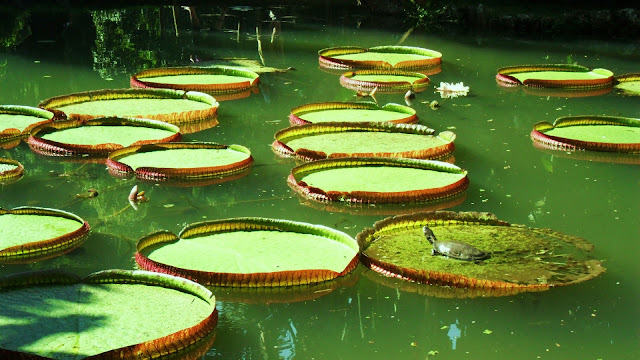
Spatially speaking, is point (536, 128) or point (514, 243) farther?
point (536, 128)

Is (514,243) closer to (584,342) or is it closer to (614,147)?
(584,342)

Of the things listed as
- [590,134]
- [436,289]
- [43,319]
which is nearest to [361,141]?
[590,134]

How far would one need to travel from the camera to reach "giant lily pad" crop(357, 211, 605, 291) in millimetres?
4539

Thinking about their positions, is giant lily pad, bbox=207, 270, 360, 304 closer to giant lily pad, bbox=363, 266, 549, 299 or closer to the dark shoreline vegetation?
giant lily pad, bbox=363, 266, 549, 299

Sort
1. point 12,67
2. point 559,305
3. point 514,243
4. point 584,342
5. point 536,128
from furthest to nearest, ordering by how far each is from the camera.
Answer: point 12,67 → point 536,128 → point 514,243 → point 559,305 → point 584,342

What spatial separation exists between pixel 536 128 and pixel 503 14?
658cm

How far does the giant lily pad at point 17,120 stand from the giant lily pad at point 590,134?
416 centimetres

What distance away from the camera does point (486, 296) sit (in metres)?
4.45

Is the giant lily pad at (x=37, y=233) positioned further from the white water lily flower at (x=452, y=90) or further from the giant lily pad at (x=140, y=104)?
the white water lily flower at (x=452, y=90)

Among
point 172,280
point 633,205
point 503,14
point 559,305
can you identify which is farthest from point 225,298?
point 503,14

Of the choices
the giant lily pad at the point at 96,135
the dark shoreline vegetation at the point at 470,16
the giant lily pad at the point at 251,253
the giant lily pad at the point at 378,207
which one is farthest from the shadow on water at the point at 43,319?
the dark shoreline vegetation at the point at 470,16

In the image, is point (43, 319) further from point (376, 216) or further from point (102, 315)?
point (376, 216)

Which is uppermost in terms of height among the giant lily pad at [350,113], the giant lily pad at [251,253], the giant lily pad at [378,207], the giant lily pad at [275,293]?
the giant lily pad at [251,253]

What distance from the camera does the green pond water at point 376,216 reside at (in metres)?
4.10
